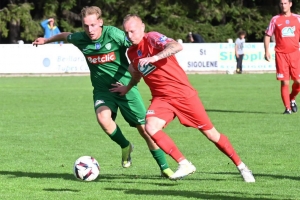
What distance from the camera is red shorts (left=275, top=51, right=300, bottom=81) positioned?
1469 cm

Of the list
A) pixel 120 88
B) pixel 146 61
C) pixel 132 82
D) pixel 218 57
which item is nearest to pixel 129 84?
pixel 132 82

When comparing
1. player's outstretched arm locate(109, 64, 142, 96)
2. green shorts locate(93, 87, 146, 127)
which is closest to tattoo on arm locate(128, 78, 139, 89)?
player's outstretched arm locate(109, 64, 142, 96)

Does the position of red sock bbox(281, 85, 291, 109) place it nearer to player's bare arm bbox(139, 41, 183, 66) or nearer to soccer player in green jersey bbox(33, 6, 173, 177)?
soccer player in green jersey bbox(33, 6, 173, 177)

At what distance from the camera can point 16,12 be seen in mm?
40906

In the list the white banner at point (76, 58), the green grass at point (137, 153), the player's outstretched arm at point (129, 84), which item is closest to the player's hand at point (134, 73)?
the player's outstretched arm at point (129, 84)

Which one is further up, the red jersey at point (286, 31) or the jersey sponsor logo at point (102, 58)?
the jersey sponsor logo at point (102, 58)

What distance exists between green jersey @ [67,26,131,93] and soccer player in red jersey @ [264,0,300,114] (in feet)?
22.6

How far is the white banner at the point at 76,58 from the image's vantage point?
29.2m

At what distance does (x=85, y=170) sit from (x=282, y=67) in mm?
8120

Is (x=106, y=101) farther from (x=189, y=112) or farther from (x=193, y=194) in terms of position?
(x=193, y=194)

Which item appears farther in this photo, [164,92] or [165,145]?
[164,92]

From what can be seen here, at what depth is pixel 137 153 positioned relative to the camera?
32.9ft

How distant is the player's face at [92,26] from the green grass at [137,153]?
→ 5.24ft

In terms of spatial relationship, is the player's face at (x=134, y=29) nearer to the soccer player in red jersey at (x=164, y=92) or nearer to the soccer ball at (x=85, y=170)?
the soccer player in red jersey at (x=164, y=92)
